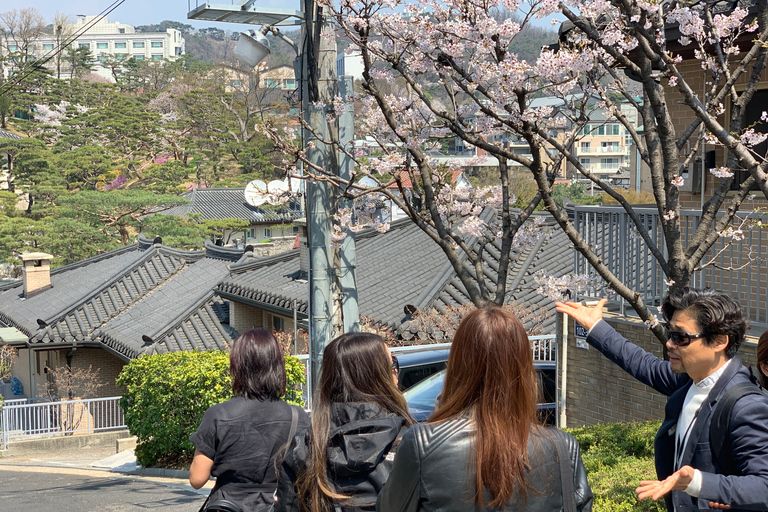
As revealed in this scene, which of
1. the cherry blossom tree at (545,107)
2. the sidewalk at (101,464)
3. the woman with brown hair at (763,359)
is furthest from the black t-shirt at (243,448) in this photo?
the sidewalk at (101,464)

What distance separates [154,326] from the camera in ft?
68.4

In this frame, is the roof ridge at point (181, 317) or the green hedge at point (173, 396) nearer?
the green hedge at point (173, 396)

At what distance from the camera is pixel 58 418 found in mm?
18281

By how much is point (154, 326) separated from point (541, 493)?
19.9 m

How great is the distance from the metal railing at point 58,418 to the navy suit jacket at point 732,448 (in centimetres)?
1624

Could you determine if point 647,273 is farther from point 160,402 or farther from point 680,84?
point 160,402

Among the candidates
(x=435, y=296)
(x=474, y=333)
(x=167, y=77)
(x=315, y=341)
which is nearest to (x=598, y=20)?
(x=315, y=341)

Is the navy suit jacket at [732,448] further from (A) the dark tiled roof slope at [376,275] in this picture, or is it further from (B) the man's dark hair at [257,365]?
(A) the dark tiled roof slope at [376,275]

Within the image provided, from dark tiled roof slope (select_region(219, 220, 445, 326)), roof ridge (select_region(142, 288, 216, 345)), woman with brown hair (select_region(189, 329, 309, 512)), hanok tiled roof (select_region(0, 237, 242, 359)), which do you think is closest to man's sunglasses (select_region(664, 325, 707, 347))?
woman with brown hair (select_region(189, 329, 309, 512))

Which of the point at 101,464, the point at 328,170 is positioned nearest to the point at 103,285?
the point at 101,464

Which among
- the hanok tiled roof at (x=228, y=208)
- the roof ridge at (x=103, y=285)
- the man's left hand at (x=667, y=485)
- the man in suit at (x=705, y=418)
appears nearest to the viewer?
the man's left hand at (x=667, y=485)

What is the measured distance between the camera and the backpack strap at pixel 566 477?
219 centimetres

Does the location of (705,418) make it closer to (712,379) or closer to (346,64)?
(712,379)

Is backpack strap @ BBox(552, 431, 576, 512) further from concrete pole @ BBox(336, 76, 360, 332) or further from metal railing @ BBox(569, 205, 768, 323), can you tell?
metal railing @ BBox(569, 205, 768, 323)
